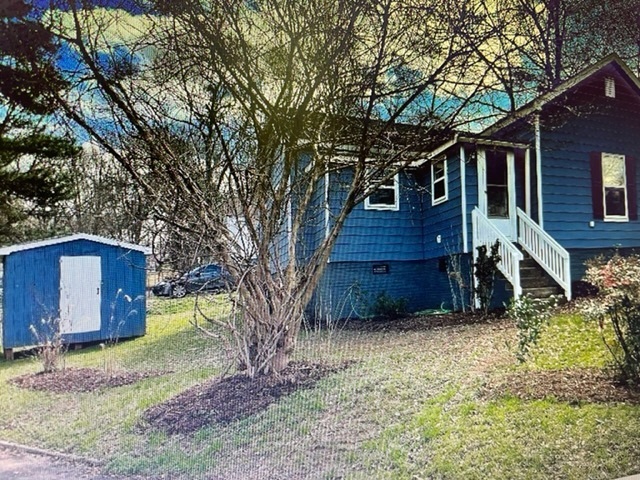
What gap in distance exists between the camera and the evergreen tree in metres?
1.43

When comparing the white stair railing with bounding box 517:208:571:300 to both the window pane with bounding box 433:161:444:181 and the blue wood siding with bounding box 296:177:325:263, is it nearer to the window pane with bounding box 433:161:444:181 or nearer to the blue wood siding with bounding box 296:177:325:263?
the window pane with bounding box 433:161:444:181

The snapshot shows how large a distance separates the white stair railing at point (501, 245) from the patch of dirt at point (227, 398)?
4.60 feet

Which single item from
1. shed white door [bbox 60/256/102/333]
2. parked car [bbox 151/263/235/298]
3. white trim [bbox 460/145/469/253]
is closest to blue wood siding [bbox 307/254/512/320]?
white trim [bbox 460/145/469/253]

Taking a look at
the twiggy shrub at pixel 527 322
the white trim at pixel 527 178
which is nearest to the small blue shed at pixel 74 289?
the twiggy shrub at pixel 527 322

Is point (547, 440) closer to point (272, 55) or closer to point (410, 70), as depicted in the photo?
point (410, 70)

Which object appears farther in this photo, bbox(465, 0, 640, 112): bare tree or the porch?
the porch

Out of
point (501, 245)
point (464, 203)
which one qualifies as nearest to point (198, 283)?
point (464, 203)

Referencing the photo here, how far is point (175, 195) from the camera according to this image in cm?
200

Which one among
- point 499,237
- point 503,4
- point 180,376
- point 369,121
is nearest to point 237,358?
point 180,376

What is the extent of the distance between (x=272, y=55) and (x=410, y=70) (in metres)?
Answer: 0.70

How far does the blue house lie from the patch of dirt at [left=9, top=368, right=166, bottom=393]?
1.12 metres

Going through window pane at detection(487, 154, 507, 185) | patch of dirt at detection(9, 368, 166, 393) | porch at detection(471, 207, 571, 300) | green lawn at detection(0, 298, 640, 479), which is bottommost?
green lawn at detection(0, 298, 640, 479)

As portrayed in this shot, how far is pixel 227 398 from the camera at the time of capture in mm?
2146

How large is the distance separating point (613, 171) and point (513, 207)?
2.41 feet
